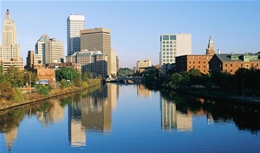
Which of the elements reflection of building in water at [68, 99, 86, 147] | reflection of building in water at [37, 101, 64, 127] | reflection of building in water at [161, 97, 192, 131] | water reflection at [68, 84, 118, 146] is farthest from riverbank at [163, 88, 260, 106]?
reflection of building in water at [37, 101, 64, 127]

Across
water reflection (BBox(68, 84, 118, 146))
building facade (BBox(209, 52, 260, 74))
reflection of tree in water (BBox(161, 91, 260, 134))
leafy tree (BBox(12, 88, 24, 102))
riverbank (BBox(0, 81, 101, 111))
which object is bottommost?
water reflection (BBox(68, 84, 118, 146))

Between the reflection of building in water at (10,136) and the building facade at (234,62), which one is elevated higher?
the building facade at (234,62)

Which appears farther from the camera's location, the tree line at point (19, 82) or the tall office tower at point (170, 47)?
the tall office tower at point (170, 47)

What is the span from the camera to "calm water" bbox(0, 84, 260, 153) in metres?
29.1

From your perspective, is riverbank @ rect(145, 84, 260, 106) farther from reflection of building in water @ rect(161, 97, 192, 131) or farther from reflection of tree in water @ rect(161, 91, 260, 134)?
reflection of building in water @ rect(161, 97, 192, 131)

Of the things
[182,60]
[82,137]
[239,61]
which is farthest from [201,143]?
[182,60]

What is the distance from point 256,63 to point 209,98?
41.4 metres

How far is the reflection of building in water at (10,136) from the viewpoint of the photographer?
99.7 feet

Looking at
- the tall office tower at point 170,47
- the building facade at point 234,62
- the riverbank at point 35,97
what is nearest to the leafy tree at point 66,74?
the riverbank at point 35,97

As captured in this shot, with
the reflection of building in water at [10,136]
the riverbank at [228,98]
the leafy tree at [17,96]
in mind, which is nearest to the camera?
the reflection of building in water at [10,136]

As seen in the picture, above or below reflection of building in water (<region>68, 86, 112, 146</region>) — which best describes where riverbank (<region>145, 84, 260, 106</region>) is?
above

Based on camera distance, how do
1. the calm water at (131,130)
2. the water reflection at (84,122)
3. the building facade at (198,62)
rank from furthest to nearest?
the building facade at (198,62) → the water reflection at (84,122) → the calm water at (131,130)

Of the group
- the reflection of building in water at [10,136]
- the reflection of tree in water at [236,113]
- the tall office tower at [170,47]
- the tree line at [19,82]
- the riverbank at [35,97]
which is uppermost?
the tall office tower at [170,47]

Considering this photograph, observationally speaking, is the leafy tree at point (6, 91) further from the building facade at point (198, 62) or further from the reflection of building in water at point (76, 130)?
the building facade at point (198, 62)
